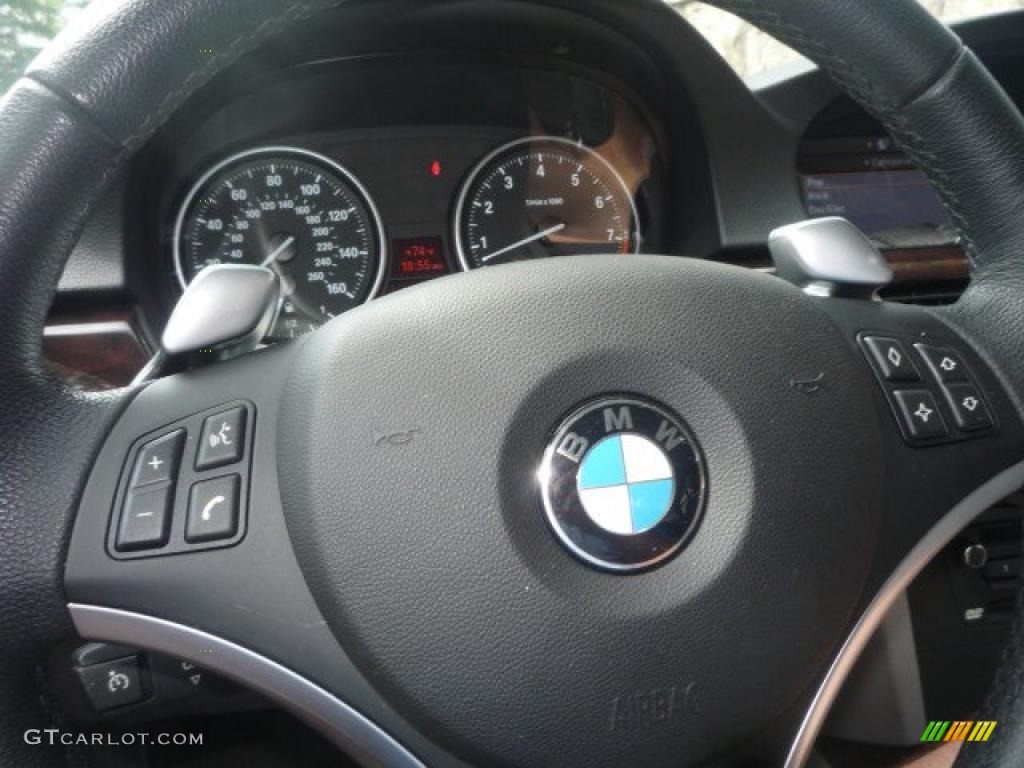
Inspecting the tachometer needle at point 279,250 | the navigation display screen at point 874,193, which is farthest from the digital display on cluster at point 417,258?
the navigation display screen at point 874,193

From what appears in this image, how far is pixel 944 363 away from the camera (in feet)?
2.70

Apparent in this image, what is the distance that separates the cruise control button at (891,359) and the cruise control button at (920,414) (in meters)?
0.01

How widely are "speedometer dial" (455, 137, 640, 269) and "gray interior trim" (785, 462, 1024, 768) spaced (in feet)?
4.02

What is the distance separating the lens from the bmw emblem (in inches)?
25.8

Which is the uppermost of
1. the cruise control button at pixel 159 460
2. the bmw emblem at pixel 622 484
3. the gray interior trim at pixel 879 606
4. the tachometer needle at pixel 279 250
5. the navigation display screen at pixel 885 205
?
the tachometer needle at pixel 279 250

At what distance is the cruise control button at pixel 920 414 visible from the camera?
78 centimetres

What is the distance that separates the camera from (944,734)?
3.30 ft

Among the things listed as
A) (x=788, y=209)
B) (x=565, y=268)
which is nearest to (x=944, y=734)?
(x=565, y=268)

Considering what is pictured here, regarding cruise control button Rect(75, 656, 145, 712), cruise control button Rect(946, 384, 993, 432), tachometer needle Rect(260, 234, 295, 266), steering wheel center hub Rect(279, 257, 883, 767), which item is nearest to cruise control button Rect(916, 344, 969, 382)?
cruise control button Rect(946, 384, 993, 432)

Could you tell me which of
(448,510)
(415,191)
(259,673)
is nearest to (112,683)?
(259,673)

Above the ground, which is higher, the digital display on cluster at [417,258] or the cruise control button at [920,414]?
the digital display on cluster at [417,258]

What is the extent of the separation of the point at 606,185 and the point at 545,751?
1.49 metres

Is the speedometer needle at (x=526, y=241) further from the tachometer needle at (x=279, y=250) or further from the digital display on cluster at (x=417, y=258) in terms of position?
the tachometer needle at (x=279, y=250)

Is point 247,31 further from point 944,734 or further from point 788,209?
point 788,209
